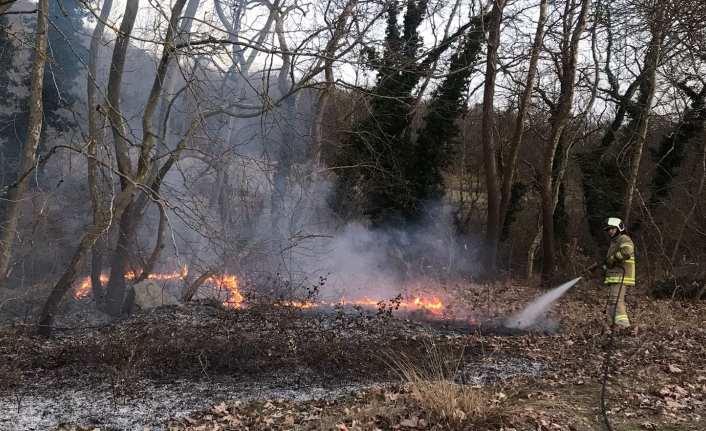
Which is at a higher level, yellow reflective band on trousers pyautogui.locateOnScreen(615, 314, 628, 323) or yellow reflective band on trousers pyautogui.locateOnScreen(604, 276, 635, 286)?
yellow reflective band on trousers pyautogui.locateOnScreen(604, 276, 635, 286)

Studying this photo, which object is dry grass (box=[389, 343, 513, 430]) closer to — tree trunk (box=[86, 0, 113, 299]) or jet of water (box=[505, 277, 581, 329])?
jet of water (box=[505, 277, 581, 329])

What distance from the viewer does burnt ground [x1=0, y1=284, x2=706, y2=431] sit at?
218 inches

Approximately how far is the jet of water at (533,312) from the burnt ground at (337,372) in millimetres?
464

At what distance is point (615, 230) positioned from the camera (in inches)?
419

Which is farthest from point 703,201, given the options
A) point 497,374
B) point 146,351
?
point 146,351

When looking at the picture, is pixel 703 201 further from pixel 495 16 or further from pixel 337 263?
pixel 337 263

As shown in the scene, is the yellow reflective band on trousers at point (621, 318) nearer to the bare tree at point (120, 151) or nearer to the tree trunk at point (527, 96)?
the bare tree at point (120, 151)

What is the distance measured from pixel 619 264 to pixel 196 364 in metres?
7.98

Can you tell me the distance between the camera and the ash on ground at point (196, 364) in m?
6.57

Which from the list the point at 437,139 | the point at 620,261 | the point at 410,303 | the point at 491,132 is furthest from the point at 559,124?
the point at 410,303

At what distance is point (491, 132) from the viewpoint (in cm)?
1744

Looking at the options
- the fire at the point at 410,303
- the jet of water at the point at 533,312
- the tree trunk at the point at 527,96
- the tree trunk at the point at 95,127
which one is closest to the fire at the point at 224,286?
the tree trunk at the point at 95,127

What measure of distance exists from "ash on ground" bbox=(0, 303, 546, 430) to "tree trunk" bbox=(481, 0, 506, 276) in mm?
7911

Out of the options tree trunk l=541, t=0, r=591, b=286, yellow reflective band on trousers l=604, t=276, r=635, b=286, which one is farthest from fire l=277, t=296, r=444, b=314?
tree trunk l=541, t=0, r=591, b=286
